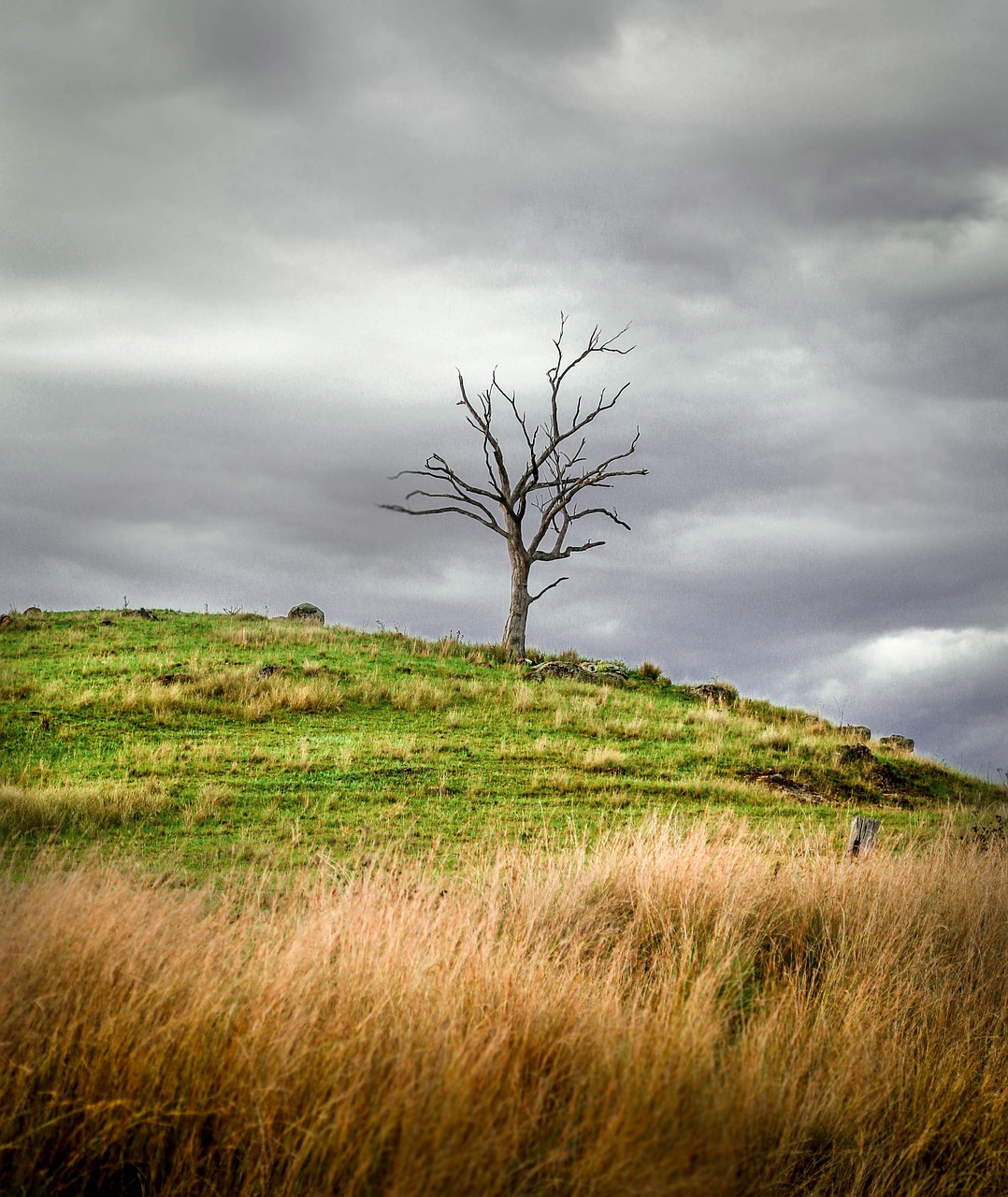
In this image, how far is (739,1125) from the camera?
3.55 metres

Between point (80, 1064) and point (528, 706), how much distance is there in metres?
17.5

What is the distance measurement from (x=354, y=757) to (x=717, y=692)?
16550mm

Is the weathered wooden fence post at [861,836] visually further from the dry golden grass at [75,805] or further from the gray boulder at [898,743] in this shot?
the gray boulder at [898,743]

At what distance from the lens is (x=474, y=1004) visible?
13.3ft

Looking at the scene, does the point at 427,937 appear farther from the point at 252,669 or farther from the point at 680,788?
the point at 252,669

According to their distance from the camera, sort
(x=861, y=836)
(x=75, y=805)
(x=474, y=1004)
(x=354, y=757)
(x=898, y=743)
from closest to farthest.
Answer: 1. (x=474, y=1004)
2. (x=861, y=836)
3. (x=75, y=805)
4. (x=354, y=757)
5. (x=898, y=743)

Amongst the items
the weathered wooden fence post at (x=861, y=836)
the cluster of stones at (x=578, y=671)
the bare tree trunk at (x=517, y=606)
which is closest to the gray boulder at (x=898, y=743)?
the cluster of stones at (x=578, y=671)

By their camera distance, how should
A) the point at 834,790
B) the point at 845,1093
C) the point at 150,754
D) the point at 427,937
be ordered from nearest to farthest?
the point at 845,1093, the point at 427,937, the point at 150,754, the point at 834,790

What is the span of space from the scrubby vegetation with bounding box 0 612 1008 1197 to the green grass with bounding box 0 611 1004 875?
14 centimetres

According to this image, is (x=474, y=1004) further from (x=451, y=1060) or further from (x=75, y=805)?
(x=75, y=805)

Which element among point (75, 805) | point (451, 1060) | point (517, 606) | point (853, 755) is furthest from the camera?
point (517, 606)

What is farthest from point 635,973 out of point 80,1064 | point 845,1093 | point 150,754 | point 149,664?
point 149,664

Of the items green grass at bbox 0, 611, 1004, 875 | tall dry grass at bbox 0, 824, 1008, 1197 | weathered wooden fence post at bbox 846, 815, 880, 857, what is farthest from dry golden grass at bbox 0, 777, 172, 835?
weathered wooden fence post at bbox 846, 815, 880, 857

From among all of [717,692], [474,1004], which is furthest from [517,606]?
[474,1004]
